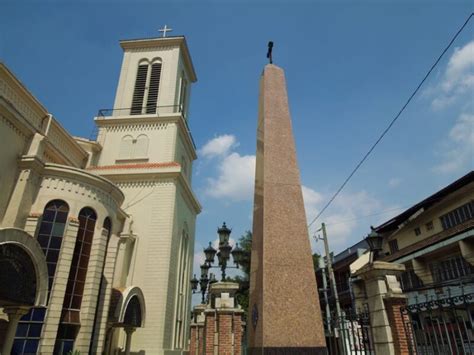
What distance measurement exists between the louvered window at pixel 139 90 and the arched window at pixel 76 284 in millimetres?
13133

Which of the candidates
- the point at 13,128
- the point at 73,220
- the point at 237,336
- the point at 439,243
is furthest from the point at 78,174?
the point at 439,243

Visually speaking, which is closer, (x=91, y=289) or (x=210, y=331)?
(x=210, y=331)

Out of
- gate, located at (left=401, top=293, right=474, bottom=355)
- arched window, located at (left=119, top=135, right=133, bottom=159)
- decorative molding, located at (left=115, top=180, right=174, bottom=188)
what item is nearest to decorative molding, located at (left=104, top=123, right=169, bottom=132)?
arched window, located at (left=119, top=135, right=133, bottom=159)

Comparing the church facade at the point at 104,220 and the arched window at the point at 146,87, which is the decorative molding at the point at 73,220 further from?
the arched window at the point at 146,87

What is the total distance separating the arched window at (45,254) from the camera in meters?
12.6

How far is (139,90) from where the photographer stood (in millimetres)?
28234

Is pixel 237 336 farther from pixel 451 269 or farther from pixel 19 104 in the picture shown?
pixel 451 269

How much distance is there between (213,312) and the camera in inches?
411

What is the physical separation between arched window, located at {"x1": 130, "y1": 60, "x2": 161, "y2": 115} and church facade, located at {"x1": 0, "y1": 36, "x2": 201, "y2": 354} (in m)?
0.09

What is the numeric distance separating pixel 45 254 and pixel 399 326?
45.3 feet

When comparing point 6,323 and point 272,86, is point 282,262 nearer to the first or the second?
point 272,86

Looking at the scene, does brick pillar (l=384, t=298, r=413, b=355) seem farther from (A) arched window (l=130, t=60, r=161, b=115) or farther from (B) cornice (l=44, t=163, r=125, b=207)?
(A) arched window (l=130, t=60, r=161, b=115)

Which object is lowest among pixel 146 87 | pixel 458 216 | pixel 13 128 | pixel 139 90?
pixel 458 216

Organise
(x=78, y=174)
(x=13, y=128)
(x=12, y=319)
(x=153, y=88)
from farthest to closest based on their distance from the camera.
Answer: (x=153, y=88) → (x=78, y=174) → (x=13, y=128) → (x=12, y=319)
